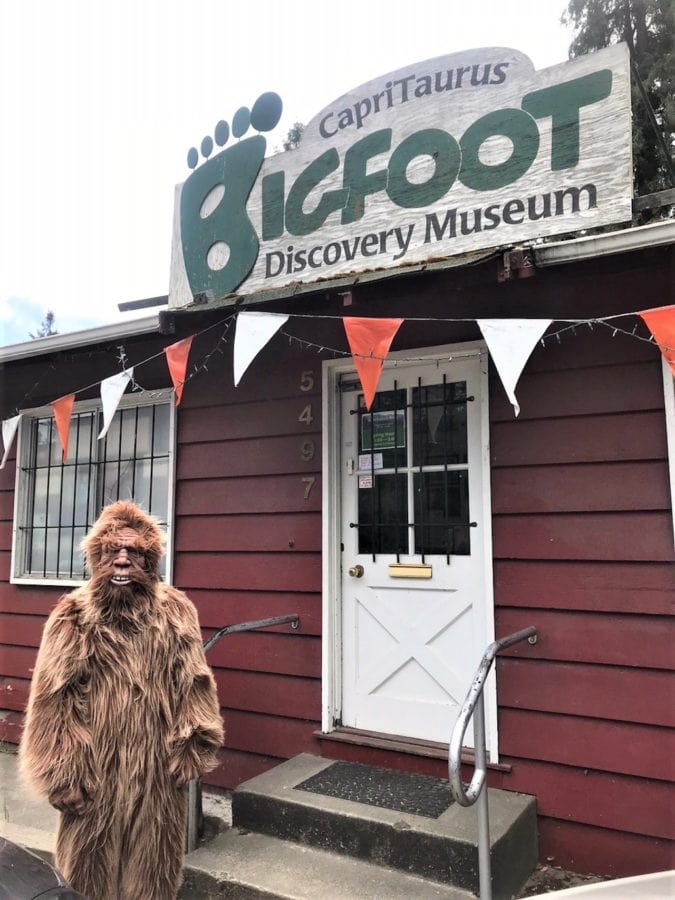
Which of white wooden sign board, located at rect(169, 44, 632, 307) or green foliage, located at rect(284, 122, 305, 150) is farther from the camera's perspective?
green foliage, located at rect(284, 122, 305, 150)

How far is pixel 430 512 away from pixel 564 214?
1.59 meters

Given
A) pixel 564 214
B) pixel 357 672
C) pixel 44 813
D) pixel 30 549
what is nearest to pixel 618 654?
pixel 357 672

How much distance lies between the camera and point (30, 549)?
522cm

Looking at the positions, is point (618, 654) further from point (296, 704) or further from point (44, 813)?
point (44, 813)

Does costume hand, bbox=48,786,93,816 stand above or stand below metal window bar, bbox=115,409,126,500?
below

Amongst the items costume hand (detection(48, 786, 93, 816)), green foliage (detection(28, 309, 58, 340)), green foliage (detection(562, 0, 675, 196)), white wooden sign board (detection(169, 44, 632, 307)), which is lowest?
costume hand (detection(48, 786, 93, 816))

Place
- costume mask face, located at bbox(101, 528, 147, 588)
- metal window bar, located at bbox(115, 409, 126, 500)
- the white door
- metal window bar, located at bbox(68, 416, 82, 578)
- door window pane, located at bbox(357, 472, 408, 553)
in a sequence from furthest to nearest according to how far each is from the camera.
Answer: metal window bar, located at bbox(68, 416, 82, 578) < metal window bar, located at bbox(115, 409, 126, 500) < door window pane, located at bbox(357, 472, 408, 553) < the white door < costume mask face, located at bbox(101, 528, 147, 588)

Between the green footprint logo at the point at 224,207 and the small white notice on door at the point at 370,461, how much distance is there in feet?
3.97

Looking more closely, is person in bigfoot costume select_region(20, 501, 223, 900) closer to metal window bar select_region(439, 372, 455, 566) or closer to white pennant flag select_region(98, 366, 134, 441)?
white pennant flag select_region(98, 366, 134, 441)

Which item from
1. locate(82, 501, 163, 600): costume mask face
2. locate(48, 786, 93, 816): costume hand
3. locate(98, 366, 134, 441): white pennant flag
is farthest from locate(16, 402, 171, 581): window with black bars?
locate(48, 786, 93, 816): costume hand

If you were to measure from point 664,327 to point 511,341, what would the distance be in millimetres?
563

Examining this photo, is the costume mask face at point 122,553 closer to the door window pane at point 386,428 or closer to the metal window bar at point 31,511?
the door window pane at point 386,428

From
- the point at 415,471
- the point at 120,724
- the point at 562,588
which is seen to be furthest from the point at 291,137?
the point at 120,724

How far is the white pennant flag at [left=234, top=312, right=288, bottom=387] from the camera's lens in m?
3.10
